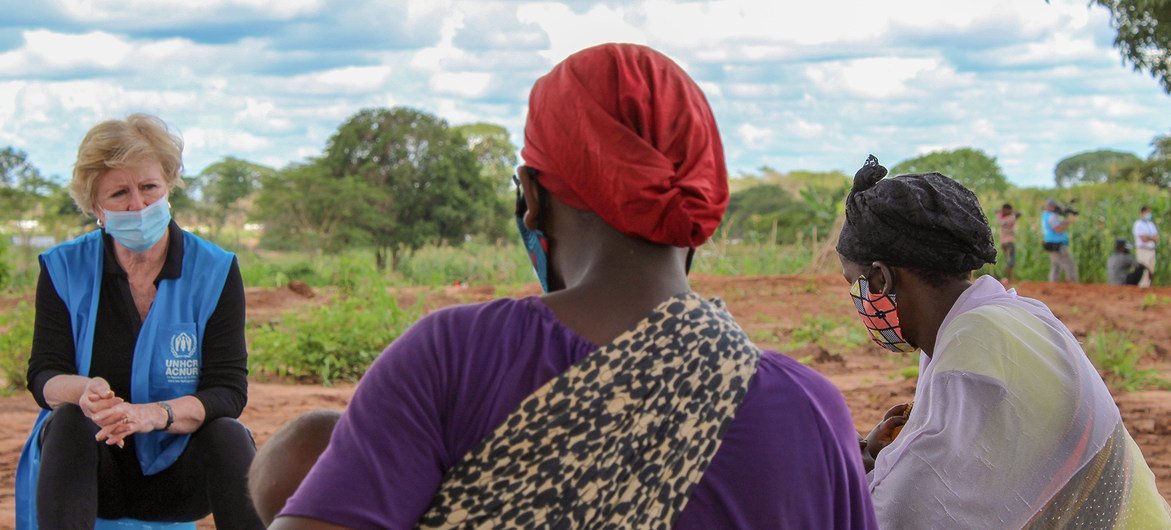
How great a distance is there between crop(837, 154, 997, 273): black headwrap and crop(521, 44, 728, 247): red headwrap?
112 cm

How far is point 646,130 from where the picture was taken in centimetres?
138

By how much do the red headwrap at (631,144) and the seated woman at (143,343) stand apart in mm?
1962

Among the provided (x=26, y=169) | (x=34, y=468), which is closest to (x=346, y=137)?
(x=26, y=169)

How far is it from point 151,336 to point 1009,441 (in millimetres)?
2305

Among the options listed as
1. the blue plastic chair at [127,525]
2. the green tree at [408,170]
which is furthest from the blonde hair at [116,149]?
the green tree at [408,170]

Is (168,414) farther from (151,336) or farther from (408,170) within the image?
(408,170)

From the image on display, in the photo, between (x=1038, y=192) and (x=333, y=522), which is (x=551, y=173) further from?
(x=1038, y=192)

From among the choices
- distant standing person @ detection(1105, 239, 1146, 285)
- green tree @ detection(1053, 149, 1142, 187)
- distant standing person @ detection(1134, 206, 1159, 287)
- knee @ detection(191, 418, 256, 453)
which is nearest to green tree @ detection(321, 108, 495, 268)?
distant standing person @ detection(1105, 239, 1146, 285)

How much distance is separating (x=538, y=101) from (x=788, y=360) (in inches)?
18.6

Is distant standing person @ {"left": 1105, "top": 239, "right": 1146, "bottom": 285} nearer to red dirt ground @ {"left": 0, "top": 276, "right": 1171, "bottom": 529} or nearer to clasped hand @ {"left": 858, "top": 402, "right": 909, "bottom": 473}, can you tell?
red dirt ground @ {"left": 0, "top": 276, "right": 1171, "bottom": 529}

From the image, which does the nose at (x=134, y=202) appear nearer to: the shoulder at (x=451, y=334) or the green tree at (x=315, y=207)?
the shoulder at (x=451, y=334)

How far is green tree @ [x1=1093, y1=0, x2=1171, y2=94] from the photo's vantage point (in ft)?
40.6

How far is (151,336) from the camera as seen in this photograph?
125 inches

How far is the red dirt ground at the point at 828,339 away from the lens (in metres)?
6.72
